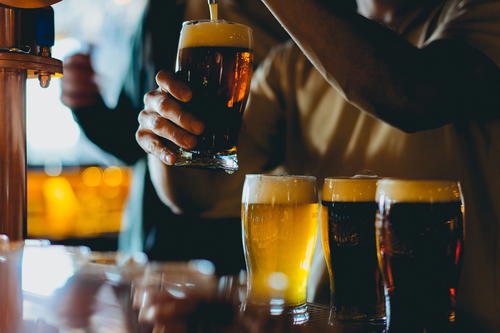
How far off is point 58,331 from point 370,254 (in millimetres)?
457

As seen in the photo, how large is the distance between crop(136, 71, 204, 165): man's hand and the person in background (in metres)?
1.47

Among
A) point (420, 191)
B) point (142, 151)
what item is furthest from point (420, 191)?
point (142, 151)

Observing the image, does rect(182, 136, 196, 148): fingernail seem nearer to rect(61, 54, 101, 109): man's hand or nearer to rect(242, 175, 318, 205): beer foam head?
rect(242, 175, 318, 205): beer foam head

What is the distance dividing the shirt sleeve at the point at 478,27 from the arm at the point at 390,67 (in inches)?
1.4

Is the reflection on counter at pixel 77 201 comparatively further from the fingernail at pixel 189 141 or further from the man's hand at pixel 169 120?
the fingernail at pixel 189 141

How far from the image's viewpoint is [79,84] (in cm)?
256

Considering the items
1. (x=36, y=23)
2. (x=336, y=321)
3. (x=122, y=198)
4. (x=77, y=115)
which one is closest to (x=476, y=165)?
(x=336, y=321)

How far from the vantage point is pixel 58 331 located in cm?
72

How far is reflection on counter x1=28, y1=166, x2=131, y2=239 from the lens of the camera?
533 cm

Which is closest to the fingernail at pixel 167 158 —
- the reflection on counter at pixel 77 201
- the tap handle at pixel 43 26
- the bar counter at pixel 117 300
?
the bar counter at pixel 117 300

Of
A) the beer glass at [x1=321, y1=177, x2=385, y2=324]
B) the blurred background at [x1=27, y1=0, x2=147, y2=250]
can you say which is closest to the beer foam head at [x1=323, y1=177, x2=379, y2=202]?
the beer glass at [x1=321, y1=177, x2=385, y2=324]

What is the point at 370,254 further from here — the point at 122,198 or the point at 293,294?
the point at 122,198

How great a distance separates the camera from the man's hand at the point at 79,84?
2.46m

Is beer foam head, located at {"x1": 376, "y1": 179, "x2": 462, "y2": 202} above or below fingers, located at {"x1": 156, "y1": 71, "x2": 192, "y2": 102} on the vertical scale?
below
